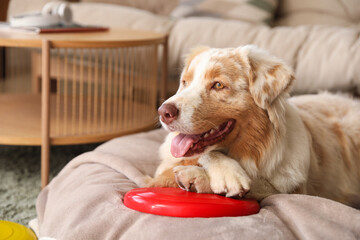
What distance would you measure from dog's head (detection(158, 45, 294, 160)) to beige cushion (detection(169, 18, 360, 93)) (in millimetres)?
1281

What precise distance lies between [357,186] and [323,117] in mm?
321

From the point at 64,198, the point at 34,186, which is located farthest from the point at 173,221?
the point at 34,186

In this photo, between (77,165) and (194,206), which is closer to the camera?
(194,206)

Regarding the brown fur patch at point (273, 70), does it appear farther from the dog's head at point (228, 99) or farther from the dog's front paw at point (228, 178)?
the dog's front paw at point (228, 178)

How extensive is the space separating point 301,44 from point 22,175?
1.82 meters

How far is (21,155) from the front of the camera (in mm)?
2840

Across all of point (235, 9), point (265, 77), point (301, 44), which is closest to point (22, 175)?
point (265, 77)

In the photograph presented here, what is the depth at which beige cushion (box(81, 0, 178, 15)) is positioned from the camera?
402cm

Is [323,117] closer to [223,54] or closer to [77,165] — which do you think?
[223,54]

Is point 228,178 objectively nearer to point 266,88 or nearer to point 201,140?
point 201,140

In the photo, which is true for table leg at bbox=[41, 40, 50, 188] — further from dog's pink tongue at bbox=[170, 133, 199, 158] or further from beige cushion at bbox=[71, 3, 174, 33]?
beige cushion at bbox=[71, 3, 174, 33]

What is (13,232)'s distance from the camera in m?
1.54

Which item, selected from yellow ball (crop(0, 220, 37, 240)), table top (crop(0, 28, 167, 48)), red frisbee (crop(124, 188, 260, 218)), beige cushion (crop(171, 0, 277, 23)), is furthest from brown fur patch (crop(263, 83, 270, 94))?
beige cushion (crop(171, 0, 277, 23))

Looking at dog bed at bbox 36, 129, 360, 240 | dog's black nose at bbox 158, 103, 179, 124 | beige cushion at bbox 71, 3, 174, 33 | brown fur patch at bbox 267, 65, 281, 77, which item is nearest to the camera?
dog bed at bbox 36, 129, 360, 240
